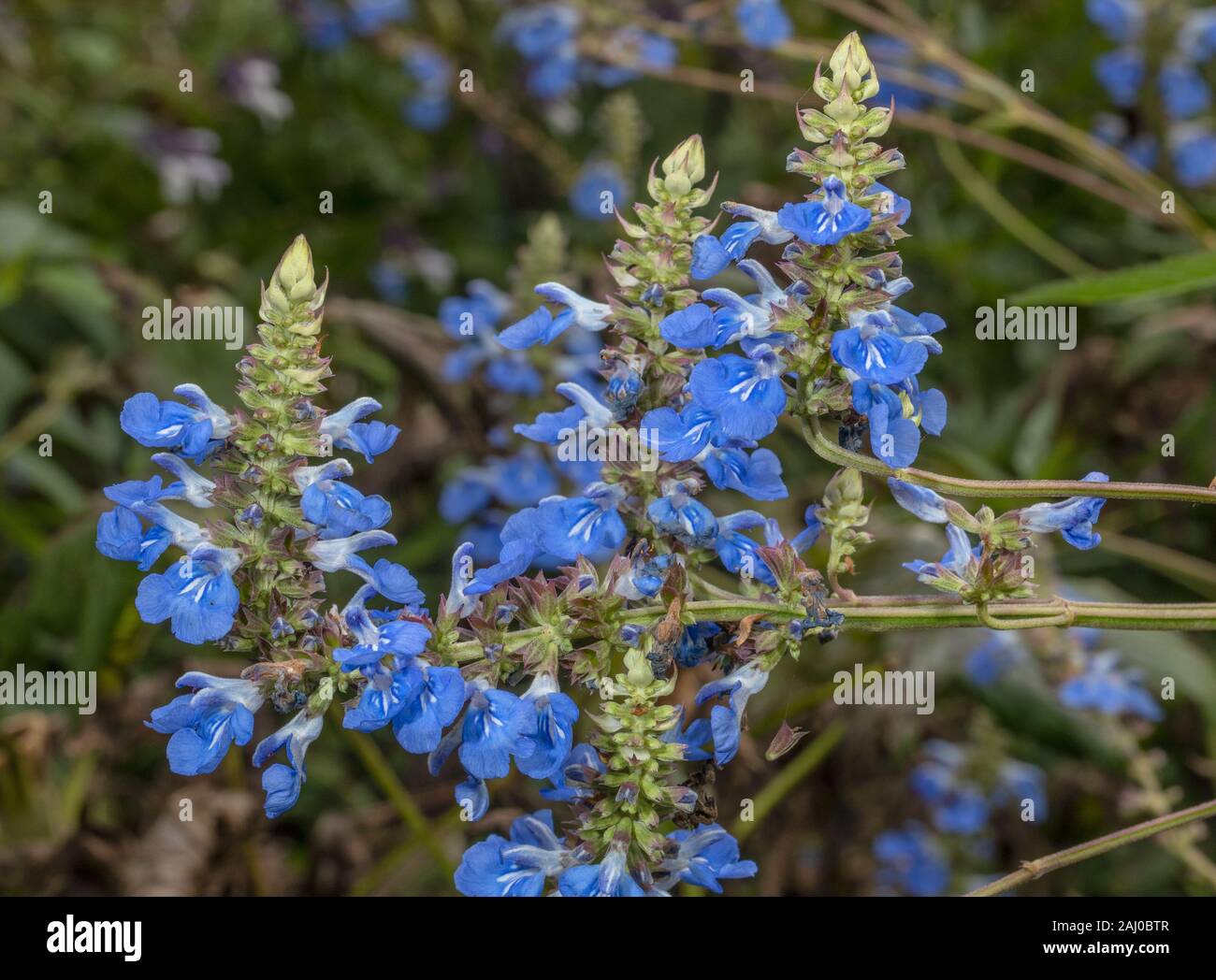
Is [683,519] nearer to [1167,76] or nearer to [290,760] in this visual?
[290,760]

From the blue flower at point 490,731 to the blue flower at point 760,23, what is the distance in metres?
2.27

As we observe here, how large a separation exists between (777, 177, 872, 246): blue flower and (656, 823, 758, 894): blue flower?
2.06 ft

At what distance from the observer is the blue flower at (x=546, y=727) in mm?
1264

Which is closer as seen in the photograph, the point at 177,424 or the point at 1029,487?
the point at 1029,487

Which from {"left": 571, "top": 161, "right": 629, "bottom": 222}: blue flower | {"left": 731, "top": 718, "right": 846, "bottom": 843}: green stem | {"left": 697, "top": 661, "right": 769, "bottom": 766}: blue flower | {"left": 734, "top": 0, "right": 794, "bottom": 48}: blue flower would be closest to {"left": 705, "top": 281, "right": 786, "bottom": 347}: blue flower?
{"left": 697, "top": 661, "right": 769, "bottom": 766}: blue flower

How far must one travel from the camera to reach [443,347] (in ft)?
9.09

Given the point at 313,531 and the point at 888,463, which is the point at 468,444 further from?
the point at 888,463

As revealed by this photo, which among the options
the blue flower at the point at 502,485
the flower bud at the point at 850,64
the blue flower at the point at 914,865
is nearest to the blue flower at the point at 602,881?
the flower bud at the point at 850,64

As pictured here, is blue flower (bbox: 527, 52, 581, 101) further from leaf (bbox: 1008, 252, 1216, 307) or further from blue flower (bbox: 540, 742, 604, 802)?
blue flower (bbox: 540, 742, 604, 802)

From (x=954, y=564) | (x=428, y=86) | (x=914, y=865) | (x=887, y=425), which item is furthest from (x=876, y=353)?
(x=428, y=86)

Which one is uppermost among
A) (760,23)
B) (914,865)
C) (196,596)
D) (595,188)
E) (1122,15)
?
(1122,15)

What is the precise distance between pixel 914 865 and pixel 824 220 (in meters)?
2.16

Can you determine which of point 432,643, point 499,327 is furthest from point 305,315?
point 499,327

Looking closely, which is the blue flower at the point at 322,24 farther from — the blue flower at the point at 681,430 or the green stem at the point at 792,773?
the blue flower at the point at 681,430
